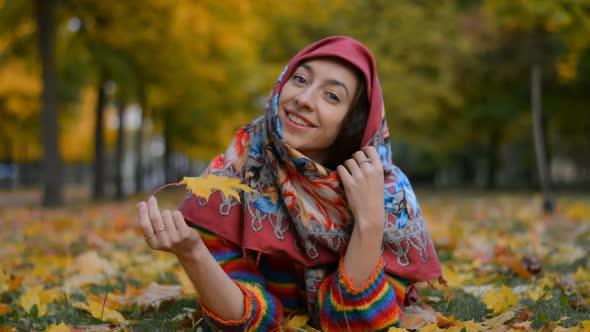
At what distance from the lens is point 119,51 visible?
11.2m

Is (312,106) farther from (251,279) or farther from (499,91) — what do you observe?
(499,91)

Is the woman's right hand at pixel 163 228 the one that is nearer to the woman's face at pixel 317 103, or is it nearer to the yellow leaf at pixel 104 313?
the woman's face at pixel 317 103

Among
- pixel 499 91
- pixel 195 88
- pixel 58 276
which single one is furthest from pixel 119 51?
pixel 499 91

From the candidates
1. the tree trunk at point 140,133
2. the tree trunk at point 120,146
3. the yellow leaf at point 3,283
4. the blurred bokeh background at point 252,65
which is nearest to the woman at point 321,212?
the yellow leaf at point 3,283

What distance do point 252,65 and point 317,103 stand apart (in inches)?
481

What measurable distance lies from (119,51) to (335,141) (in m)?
10.3

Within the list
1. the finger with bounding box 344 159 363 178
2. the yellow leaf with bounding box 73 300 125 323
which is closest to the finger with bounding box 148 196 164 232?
the finger with bounding box 344 159 363 178

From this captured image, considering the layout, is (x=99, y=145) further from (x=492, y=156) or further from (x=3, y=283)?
(x=492, y=156)

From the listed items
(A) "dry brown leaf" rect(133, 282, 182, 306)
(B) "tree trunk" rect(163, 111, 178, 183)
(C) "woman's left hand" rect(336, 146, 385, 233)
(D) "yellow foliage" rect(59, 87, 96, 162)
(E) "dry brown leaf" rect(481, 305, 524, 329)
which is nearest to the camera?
(C) "woman's left hand" rect(336, 146, 385, 233)

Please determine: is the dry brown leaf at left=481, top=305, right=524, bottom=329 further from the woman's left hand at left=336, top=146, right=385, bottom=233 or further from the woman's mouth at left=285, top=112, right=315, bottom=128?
the woman's mouth at left=285, top=112, right=315, bottom=128

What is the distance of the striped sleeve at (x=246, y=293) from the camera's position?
177 cm

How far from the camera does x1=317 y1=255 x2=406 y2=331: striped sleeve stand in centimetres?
179

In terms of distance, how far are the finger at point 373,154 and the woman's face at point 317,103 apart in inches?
5.2

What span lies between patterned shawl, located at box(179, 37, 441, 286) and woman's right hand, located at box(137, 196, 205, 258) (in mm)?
310
